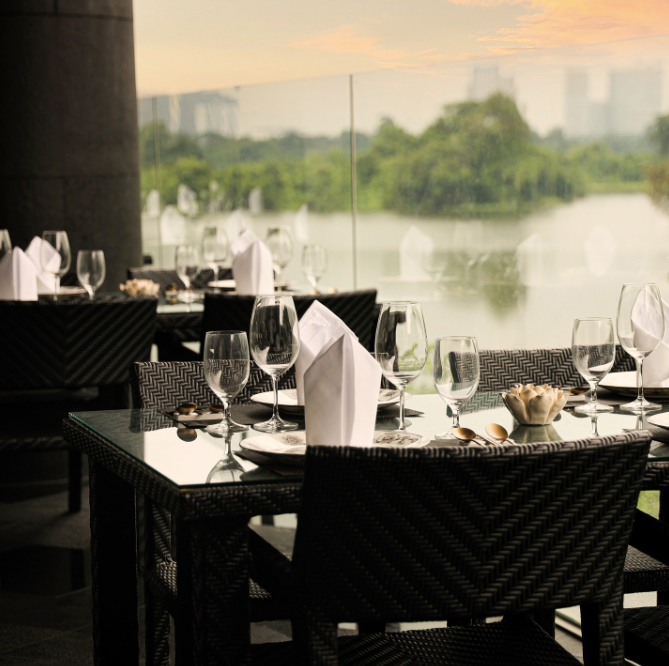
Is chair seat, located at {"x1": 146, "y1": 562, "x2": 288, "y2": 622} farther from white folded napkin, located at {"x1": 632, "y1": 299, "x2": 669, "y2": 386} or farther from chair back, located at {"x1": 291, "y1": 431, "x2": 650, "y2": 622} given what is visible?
white folded napkin, located at {"x1": 632, "y1": 299, "x2": 669, "y2": 386}

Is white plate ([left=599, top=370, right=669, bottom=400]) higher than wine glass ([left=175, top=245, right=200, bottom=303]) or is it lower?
lower

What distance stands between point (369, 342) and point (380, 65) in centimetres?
192

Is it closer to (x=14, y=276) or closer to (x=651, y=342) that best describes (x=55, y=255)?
(x=14, y=276)

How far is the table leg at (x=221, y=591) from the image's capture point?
4.55ft

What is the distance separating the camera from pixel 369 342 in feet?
10.4

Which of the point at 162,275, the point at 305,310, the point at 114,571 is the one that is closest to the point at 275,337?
the point at 114,571

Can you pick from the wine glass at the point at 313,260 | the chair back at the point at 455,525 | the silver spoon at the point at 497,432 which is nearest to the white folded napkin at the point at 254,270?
the wine glass at the point at 313,260

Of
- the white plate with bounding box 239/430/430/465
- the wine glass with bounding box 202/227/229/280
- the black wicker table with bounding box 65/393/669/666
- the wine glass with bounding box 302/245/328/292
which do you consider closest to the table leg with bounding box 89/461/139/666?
the black wicker table with bounding box 65/393/669/666

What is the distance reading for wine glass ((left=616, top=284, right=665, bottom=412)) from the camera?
1901mm

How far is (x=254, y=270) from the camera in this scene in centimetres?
357

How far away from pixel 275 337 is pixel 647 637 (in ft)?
2.47

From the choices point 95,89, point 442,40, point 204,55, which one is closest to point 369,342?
point 442,40

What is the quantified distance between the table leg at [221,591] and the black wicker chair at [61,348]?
1.64 m

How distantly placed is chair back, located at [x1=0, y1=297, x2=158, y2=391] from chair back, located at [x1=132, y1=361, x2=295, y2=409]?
899 millimetres
